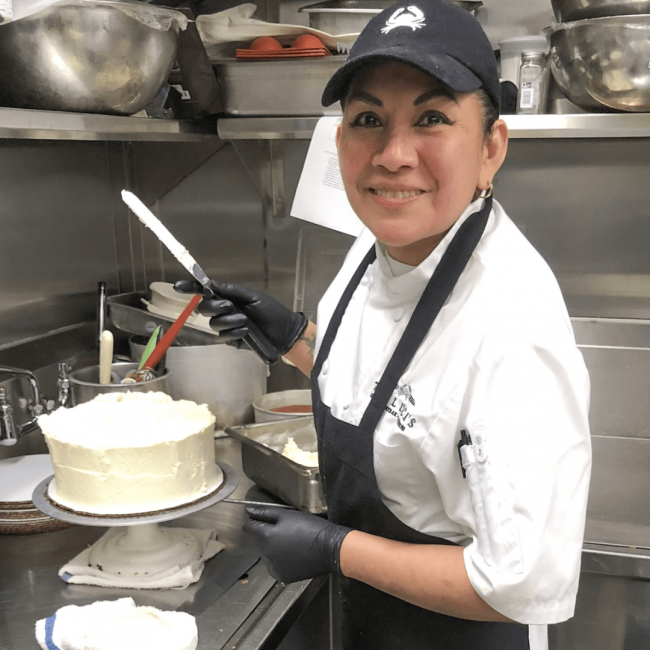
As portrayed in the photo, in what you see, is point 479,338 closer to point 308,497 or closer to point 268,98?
point 308,497

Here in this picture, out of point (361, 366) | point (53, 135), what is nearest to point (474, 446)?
point (361, 366)

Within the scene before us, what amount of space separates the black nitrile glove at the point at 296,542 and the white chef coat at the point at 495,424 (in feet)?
0.34

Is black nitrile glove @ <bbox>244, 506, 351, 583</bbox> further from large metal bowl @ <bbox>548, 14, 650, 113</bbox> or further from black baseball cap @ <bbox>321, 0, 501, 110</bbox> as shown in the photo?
large metal bowl @ <bbox>548, 14, 650, 113</bbox>

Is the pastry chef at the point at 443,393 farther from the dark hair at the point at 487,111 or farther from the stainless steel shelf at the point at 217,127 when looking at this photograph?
the stainless steel shelf at the point at 217,127

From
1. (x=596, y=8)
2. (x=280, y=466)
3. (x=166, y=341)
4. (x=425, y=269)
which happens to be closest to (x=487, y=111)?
(x=425, y=269)

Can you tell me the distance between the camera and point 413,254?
108 cm

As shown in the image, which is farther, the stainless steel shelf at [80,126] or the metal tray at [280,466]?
the metal tray at [280,466]

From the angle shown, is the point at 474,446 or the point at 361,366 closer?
the point at 474,446

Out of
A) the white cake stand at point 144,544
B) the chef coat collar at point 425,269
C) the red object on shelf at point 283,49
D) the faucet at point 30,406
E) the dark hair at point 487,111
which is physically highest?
the red object on shelf at point 283,49

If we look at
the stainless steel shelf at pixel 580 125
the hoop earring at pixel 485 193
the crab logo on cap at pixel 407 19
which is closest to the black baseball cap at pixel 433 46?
the crab logo on cap at pixel 407 19

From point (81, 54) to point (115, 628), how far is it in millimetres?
932

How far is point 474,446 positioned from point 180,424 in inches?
22.8

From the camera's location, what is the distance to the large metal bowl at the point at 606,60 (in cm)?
138

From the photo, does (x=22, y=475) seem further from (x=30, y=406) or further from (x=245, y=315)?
(x=245, y=315)
